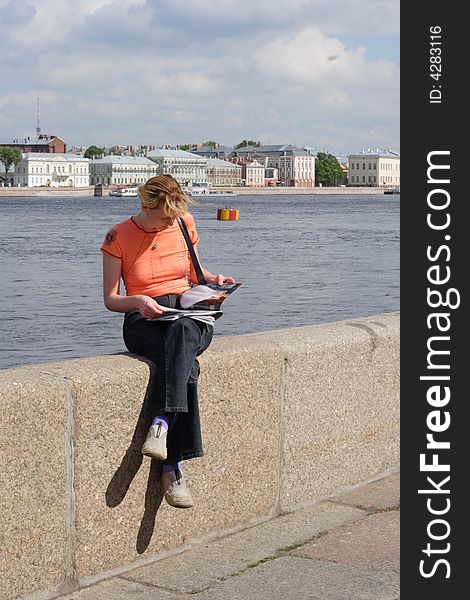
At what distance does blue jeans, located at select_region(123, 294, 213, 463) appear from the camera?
3.64 meters

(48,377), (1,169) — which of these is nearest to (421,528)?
(48,377)

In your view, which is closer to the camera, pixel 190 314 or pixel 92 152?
pixel 190 314

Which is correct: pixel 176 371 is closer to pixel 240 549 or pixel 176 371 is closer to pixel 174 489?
pixel 174 489

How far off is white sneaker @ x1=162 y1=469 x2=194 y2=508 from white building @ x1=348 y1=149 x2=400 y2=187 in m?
179

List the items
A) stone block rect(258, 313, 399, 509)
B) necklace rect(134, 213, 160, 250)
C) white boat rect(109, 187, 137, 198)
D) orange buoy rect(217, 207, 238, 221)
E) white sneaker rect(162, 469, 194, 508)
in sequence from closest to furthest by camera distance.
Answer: white sneaker rect(162, 469, 194, 508), necklace rect(134, 213, 160, 250), stone block rect(258, 313, 399, 509), orange buoy rect(217, 207, 238, 221), white boat rect(109, 187, 137, 198)

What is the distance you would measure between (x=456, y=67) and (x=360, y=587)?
1.57 meters

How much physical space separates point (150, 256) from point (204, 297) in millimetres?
247

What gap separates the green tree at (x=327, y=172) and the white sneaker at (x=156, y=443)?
18766 cm

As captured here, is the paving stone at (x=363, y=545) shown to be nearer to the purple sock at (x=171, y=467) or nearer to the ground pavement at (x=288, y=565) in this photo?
the ground pavement at (x=288, y=565)

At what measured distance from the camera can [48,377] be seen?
11.1 ft

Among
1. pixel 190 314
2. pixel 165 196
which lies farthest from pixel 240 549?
pixel 165 196

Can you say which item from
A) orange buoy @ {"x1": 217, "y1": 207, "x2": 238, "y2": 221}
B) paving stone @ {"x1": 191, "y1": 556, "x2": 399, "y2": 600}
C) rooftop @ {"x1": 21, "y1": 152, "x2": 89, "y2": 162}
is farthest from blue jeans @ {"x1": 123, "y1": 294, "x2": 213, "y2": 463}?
rooftop @ {"x1": 21, "y1": 152, "x2": 89, "y2": 162}

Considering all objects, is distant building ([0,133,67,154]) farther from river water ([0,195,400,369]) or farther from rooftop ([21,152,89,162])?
river water ([0,195,400,369])

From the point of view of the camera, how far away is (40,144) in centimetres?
17825
